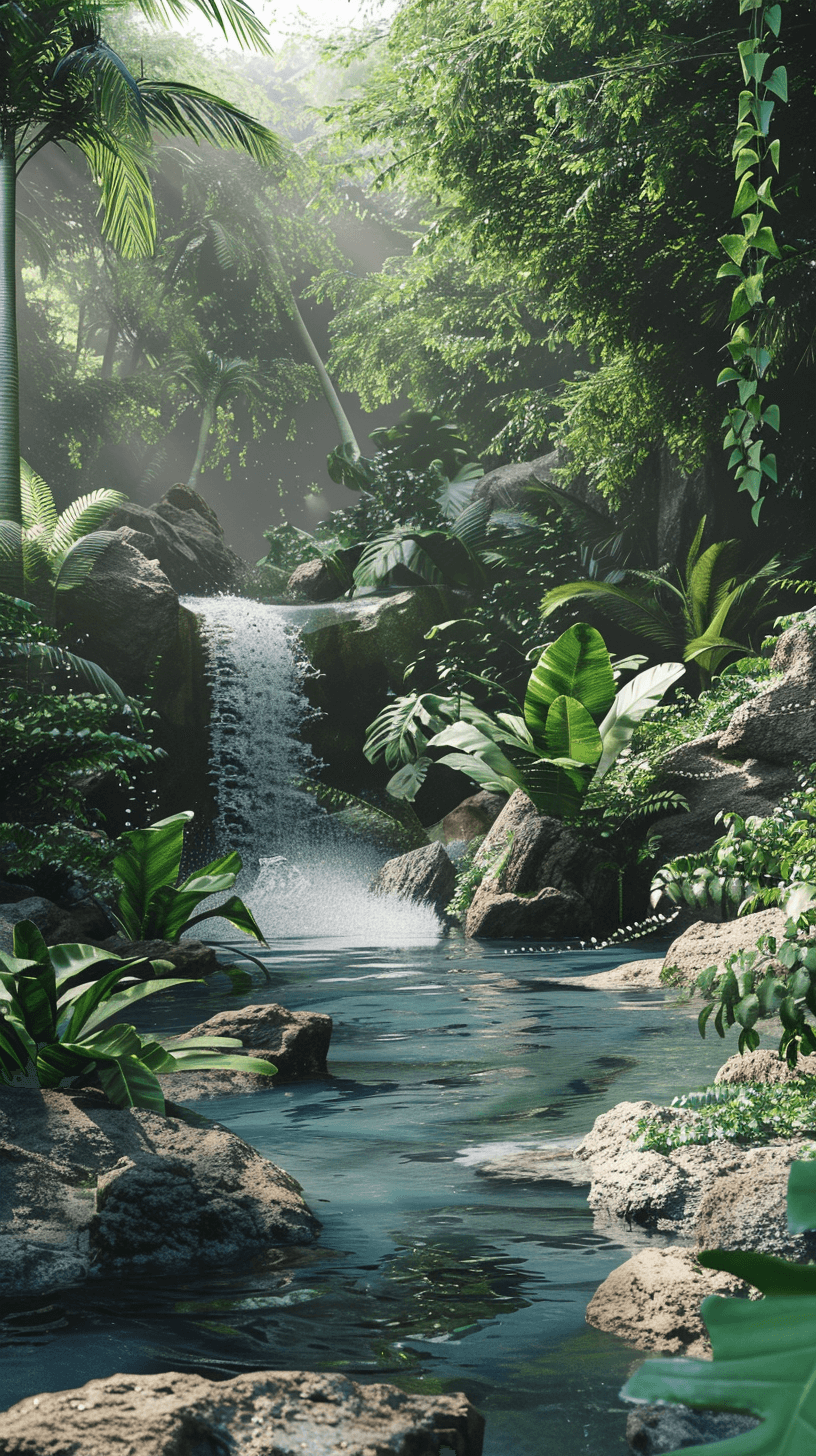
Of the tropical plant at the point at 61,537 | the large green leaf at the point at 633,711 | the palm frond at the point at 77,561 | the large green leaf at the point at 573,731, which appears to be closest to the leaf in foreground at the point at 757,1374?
the large green leaf at the point at 573,731

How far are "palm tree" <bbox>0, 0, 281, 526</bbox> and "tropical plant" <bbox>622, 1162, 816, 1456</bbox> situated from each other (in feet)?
42.6

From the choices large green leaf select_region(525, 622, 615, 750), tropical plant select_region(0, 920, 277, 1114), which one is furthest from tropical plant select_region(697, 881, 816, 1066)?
large green leaf select_region(525, 622, 615, 750)

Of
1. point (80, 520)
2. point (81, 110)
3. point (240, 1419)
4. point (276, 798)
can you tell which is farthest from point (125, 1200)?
point (81, 110)

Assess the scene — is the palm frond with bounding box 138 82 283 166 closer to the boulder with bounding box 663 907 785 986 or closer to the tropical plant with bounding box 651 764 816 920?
the boulder with bounding box 663 907 785 986

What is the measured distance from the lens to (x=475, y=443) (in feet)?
78.4

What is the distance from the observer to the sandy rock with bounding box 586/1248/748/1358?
205 cm

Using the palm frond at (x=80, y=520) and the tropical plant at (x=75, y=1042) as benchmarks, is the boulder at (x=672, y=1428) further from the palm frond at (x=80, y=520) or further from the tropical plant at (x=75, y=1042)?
the palm frond at (x=80, y=520)

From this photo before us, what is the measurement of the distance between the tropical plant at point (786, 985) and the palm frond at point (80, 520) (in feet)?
36.7

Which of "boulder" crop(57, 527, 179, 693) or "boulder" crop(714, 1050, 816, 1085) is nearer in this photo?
"boulder" crop(714, 1050, 816, 1085)

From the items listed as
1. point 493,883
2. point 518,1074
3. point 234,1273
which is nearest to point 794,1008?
point 234,1273

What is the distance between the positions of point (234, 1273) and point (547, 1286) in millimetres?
748

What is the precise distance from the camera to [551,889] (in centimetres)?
923

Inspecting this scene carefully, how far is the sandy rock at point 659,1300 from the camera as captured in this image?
2.05 m

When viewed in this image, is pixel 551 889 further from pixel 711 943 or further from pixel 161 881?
pixel 161 881
